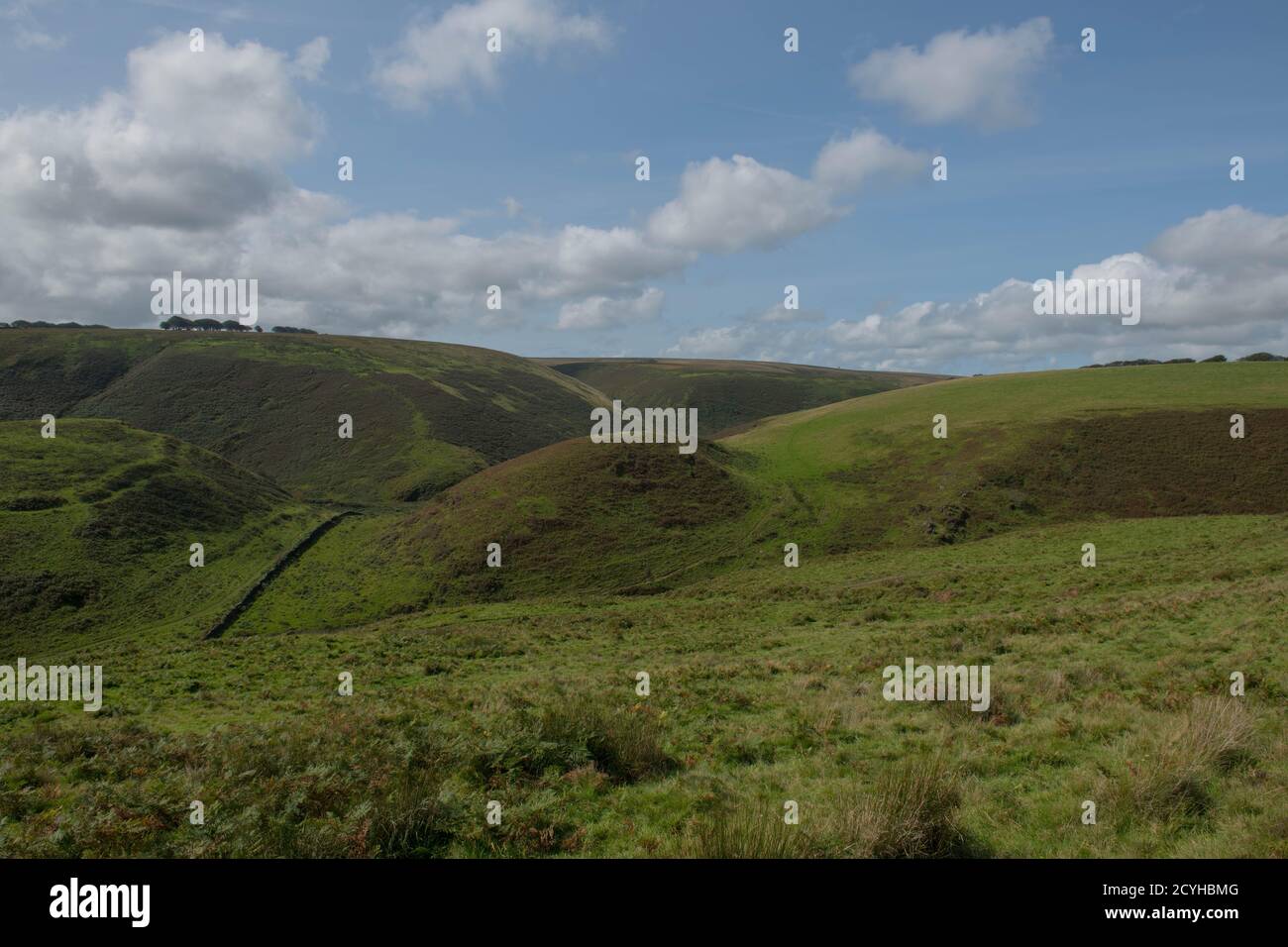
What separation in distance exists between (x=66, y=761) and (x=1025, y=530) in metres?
50.7

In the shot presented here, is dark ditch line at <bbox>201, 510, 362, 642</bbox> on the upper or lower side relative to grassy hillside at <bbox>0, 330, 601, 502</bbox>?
lower

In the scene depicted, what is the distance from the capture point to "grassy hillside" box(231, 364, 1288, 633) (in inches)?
1832

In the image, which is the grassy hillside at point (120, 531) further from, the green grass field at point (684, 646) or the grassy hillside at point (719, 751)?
the grassy hillside at point (719, 751)

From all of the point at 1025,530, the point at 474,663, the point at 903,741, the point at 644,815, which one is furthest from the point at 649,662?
the point at 1025,530

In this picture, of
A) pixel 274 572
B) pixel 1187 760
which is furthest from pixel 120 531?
pixel 1187 760

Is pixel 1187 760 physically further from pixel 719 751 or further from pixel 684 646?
pixel 684 646

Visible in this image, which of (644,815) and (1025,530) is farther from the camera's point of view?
(1025,530)

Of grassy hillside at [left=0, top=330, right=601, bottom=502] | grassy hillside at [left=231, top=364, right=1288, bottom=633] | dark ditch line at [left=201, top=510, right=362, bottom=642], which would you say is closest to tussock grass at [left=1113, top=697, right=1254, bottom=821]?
grassy hillside at [left=231, top=364, right=1288, bottom=633]

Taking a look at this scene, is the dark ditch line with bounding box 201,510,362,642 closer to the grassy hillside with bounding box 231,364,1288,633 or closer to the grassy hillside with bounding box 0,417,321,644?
the grassy hillside with bounding box 0,417,321,644

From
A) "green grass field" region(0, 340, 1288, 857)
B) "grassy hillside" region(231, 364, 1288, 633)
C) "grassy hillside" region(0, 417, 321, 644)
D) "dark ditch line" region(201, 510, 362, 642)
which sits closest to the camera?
"green grass field" region(0, 340, 1288, 857)

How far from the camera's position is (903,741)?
10789 millimetres

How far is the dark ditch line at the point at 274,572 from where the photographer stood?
39406 millimetres

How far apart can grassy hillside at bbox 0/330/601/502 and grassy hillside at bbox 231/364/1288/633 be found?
3435 cm
